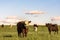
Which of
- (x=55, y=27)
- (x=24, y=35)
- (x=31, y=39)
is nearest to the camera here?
(x=31, y=39)

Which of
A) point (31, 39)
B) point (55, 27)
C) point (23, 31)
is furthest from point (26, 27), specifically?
point (55, 27)

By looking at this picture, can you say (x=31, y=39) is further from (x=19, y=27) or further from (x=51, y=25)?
(x=51, y=25)

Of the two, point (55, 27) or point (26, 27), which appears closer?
point (26, 27)

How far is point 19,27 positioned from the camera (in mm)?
21016

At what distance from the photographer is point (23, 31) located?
66.3ft

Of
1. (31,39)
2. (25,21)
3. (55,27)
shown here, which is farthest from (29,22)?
(55,27)

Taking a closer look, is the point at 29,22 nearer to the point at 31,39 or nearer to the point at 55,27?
the point at 31,39

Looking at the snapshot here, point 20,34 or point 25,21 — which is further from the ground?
point 25,21

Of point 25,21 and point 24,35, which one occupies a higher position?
point 25,21

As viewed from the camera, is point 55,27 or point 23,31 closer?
point 23,31

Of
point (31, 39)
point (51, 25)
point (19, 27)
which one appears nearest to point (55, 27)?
point (51, 25)

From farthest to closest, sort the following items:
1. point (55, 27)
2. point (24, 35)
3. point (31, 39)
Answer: point (55, 27) < point (24, 35) < point (31, 39)

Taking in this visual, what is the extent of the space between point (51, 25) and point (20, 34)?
38.1 feet

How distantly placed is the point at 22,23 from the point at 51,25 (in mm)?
11561
